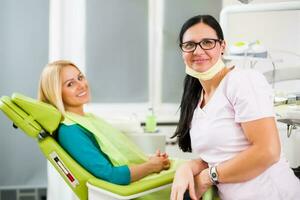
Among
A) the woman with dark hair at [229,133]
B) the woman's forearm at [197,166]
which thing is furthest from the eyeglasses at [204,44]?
the woman's forearm at [197,166]

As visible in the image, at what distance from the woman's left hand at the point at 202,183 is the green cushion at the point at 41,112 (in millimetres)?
625

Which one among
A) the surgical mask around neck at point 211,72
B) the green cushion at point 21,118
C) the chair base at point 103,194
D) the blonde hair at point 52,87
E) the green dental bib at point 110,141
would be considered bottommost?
the chair base at point 103,194

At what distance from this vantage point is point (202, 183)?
1167 millimetres

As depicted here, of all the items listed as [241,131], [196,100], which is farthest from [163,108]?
[241,131]

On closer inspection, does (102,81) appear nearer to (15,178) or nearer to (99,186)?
(15,178)

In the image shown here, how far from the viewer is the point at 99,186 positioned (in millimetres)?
1321

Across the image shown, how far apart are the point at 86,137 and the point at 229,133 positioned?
620 millimetres

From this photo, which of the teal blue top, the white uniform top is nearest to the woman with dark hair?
the white uniform top

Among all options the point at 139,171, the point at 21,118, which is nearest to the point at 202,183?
the point at 139,171

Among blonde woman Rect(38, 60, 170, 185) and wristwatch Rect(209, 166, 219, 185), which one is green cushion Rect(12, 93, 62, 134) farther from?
wristwatch Rect(209, 166, 219, 185)

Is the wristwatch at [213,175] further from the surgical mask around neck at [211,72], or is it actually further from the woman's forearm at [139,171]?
the woman's forearm at [139,171]

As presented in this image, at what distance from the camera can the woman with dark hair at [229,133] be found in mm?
1028

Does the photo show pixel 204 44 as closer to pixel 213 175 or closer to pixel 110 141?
pixel 213 175

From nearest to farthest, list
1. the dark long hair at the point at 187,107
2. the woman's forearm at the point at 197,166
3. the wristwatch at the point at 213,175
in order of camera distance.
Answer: the wristwatch at the point at 213,175 → the woman's forearm at the point at 197,166 → the dark long hair at the point at 187,107
